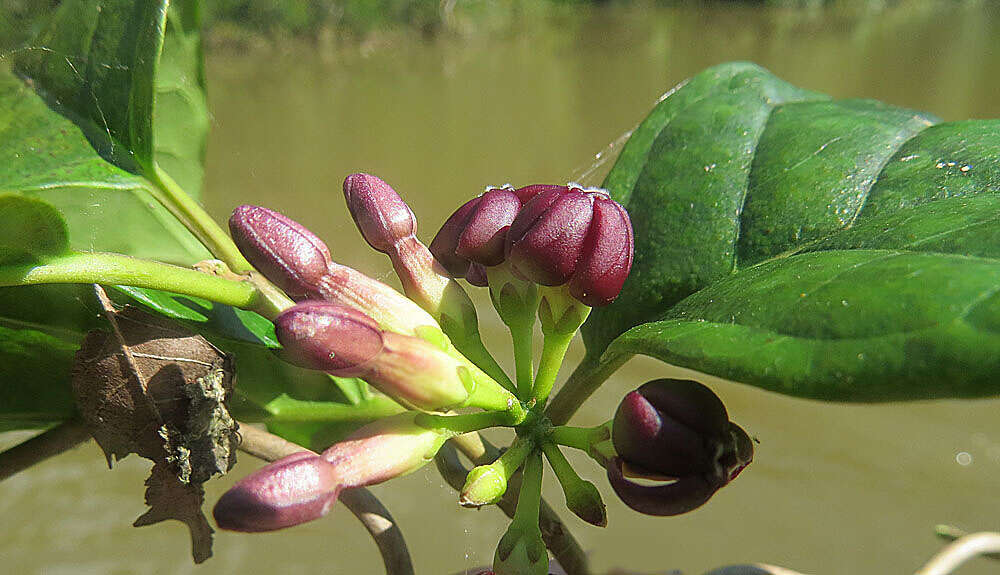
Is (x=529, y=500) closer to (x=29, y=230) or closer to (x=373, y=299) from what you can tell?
(x=373, y=299)

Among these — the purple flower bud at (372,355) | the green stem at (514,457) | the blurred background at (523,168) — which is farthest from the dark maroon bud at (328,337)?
the blurred background at (523,168)

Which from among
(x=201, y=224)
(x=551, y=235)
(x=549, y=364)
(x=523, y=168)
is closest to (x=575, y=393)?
(x=549, y=364)

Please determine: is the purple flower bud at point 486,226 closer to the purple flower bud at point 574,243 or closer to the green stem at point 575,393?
the purple flower bud at point 574,243

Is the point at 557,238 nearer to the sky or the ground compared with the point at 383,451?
nearer to the sky

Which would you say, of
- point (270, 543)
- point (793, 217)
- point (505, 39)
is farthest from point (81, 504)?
point (505, 39)

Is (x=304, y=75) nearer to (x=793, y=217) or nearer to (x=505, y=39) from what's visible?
(x=505, y=39)

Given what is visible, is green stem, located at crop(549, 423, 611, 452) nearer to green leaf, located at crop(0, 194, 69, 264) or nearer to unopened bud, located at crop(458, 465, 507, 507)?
unopened bud, located at crop(458, 465, 507, 507)

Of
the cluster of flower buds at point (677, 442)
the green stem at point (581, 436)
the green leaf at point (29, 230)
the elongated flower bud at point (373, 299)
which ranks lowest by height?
the green stem at point (581, 436)
